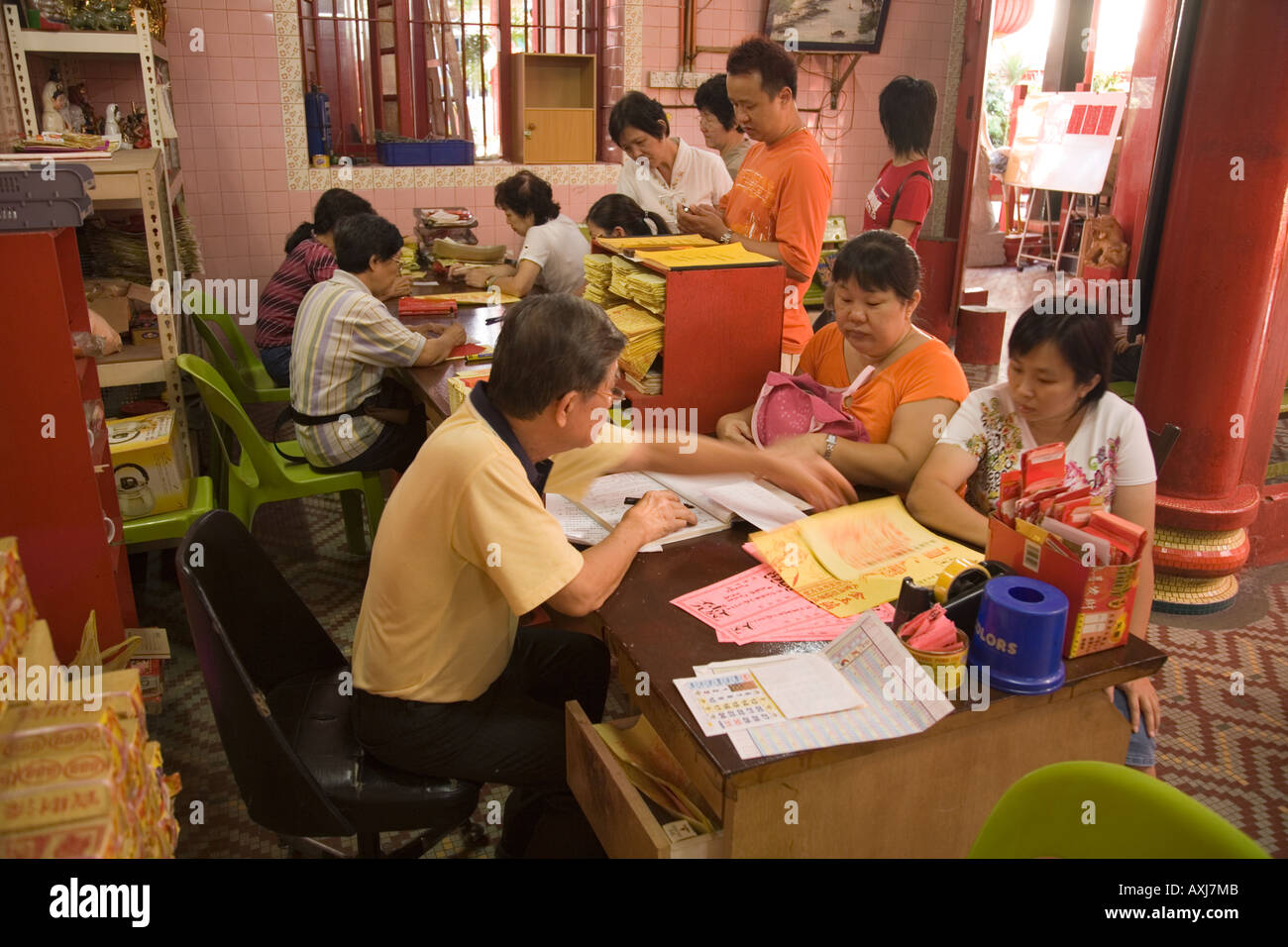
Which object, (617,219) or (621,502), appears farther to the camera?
(617,219)

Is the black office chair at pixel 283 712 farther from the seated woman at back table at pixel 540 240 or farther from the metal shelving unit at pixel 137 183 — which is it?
the seated woman at back table at pixel 540 240

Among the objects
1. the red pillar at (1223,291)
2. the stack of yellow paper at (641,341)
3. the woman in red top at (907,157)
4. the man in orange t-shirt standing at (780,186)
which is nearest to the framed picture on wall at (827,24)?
the woman in red top at (907,157)

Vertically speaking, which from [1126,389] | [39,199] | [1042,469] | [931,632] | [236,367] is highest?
[39,199]

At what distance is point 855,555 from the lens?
6.66ft

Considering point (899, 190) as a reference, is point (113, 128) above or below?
above

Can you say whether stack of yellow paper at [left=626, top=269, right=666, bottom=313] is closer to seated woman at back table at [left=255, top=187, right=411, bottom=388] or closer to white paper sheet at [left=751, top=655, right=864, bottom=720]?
white paper sheet at [left=751, top=655, right=864, bottom=720]

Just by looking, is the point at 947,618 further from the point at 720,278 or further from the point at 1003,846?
the point at 720,278

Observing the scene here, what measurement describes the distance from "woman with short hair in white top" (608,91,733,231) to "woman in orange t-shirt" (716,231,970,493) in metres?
2.11

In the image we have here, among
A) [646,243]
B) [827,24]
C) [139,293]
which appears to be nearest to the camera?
[646,243]

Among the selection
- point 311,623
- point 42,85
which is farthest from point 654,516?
point 42,85

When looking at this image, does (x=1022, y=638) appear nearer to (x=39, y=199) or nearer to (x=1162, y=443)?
(x=1162, y=443)

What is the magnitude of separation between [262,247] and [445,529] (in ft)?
17.1

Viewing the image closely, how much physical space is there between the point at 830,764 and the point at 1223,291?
2757 millimetres

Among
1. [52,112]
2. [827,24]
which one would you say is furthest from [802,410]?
[827,24]
